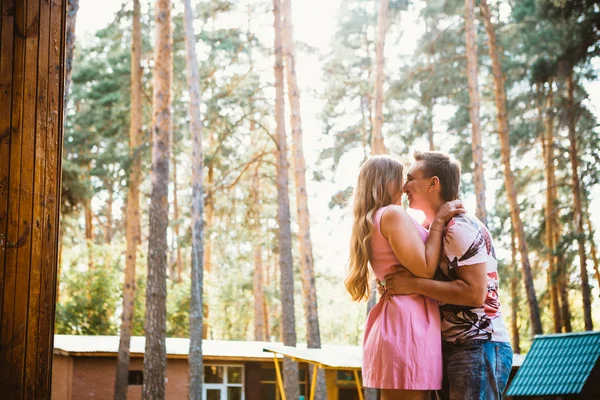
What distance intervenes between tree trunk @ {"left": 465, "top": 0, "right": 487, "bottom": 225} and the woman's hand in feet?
42.1

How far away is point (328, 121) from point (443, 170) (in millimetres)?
21026

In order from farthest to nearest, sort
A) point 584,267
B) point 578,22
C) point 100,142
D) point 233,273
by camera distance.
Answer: point 233,273, point 100,142, point 584,267, point 578,22

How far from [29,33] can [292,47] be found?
14.7 meters

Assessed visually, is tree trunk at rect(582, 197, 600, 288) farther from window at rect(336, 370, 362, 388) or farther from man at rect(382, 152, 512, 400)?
man at rect(382, 152, 512, 400)

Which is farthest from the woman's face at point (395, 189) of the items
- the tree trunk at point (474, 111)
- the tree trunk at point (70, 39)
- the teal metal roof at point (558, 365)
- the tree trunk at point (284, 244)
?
the tree trunk at point (284, 244)

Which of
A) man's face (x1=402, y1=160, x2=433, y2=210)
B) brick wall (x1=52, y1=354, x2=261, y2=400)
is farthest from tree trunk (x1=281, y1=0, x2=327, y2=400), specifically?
man's face (x1=402, y1=160, x2=433, y2=210)

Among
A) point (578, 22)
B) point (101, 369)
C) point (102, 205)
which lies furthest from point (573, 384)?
point (102, 205)

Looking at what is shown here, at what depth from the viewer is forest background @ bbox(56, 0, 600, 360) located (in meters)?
19.5

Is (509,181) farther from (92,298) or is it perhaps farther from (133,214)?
(92,298)

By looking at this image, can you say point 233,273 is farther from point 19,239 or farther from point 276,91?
point 19,239

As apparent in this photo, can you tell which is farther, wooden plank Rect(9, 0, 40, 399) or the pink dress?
the pink dress

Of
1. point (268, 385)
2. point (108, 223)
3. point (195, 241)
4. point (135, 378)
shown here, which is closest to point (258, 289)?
point (108, 223)

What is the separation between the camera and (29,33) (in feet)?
8.68

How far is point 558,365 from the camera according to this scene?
12578mm
